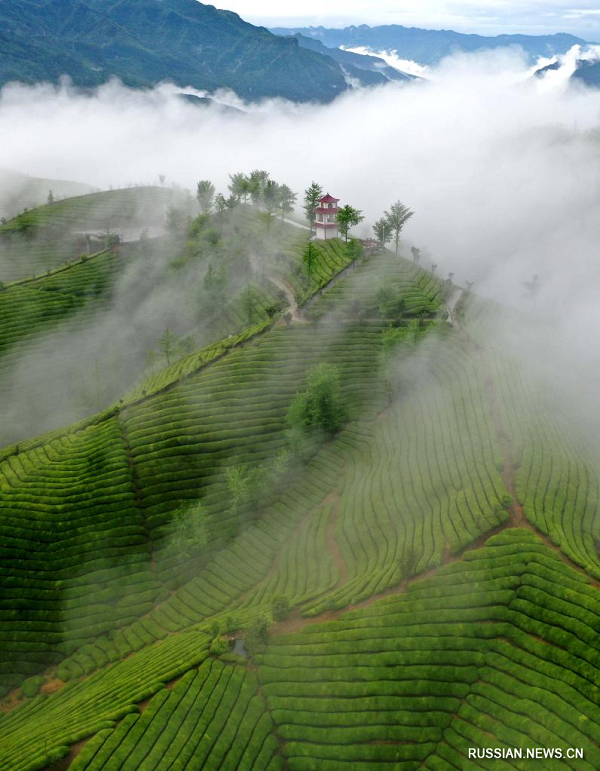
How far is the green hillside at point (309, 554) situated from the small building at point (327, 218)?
23.3 metres

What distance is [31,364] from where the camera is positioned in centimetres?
12250

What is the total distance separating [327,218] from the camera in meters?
151

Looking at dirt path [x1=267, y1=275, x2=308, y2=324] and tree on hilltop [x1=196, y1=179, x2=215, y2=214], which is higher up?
tree on hilltop [x1=196, y1=179, x2=215, y2=214]

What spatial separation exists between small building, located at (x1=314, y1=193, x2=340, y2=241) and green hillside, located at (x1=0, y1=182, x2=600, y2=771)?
23.3 meters

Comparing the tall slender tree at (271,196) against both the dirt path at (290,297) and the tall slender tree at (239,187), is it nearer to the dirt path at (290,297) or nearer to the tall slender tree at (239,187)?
the tall slender tree at (239,187)

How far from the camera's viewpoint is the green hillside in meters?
51.1

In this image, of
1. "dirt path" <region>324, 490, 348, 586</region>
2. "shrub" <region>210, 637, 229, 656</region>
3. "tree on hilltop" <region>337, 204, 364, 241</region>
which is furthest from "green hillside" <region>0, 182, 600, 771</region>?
"tree on hilltop" <region>337, 204, 364, 241</region>

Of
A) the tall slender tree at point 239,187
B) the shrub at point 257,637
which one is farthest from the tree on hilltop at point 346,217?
the shrub at point 257,637

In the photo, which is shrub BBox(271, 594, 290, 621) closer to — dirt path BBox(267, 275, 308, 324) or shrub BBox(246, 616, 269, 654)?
shrub BBox(246, 616, 269, 654)

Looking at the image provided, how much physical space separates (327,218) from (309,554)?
97.8 m

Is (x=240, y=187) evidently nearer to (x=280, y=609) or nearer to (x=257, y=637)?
(x=280, y=609)

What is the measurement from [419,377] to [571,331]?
140 ft

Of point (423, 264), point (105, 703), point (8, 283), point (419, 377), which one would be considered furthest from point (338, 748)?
point (8, 283)

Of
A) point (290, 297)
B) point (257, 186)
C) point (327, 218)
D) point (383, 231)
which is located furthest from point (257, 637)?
point (257, 186)
